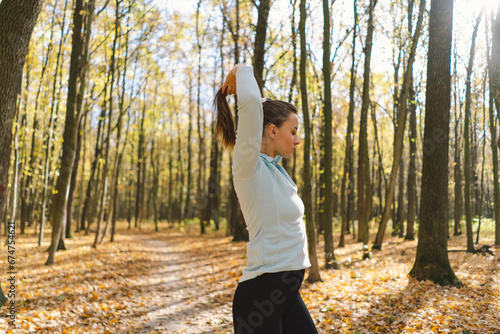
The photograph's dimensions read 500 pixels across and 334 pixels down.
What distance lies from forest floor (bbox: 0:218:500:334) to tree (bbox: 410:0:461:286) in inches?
21.6

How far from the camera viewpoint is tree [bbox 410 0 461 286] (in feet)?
23.9

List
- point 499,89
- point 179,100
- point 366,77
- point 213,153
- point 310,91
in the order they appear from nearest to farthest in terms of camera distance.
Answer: point 499,89, point 366,77, point 310,91, point 213,153, point 179,100

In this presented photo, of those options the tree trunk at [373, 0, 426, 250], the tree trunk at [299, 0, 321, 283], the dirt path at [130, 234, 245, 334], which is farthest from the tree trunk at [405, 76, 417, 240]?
the tree trunk at [299, 0, 321, 283]

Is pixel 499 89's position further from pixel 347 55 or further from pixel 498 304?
pixel 347 55

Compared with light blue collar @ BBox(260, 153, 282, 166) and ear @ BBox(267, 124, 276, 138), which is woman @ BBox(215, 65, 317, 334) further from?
ear @ BBox(267, 124, 276, 138)

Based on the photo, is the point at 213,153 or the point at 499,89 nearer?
the point at 499,89

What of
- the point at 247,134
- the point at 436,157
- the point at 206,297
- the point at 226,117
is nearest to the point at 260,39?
the point at 436,157

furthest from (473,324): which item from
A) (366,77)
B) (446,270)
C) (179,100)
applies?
(179,100)

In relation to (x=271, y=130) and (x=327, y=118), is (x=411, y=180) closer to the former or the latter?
(x=327, y=118)

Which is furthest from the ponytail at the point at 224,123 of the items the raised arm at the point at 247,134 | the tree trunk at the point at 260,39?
the tree trunk at the point at 260,39

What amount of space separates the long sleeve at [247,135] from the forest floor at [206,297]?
178 inches

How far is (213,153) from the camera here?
21.7 metres

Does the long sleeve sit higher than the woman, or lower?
higher

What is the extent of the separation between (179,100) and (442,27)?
22029mm
